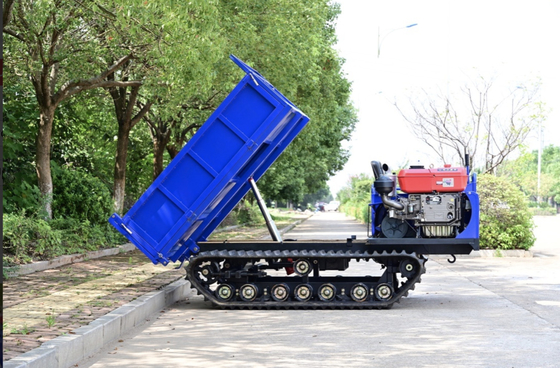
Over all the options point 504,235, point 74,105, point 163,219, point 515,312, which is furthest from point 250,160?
point 74,105

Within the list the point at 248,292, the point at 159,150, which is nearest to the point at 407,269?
the point at 248,292

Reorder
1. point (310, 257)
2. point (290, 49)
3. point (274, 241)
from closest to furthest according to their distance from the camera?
point (310, 257)
point (274, 241)
point (290, 49)

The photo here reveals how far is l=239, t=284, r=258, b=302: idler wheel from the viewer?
37.0 ft

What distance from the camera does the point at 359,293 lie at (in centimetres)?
1120

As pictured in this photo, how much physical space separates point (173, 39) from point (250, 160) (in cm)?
382

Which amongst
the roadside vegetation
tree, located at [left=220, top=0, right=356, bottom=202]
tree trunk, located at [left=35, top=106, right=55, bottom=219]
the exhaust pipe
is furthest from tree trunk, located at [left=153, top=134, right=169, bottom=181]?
the exhaust pipe

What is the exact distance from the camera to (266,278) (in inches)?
458

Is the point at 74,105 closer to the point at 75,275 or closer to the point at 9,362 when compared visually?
the point at 75,275

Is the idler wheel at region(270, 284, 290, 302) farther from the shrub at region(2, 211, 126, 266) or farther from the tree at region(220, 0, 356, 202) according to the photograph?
the tree at region(220, 0, 356, 202)

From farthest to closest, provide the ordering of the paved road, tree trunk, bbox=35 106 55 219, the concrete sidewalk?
tree trunk, bbox=35 106 55 219 < the paved road < the concrete sidewalk

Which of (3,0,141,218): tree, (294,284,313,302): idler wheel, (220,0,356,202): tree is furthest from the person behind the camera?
(220,0,356,202): tree

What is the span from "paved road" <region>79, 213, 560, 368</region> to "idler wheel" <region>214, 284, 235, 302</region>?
0.84 ft

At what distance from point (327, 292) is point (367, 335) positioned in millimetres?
2379

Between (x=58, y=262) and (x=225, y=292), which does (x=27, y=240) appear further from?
(x=225, y=292)
